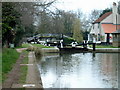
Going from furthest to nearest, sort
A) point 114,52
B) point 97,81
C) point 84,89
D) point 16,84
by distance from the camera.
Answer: point 114,52
point 97,81
point 84,89
point 16,84

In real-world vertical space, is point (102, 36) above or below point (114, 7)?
below

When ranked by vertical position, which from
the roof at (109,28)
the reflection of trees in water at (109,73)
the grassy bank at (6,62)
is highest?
the roof at (109,28)

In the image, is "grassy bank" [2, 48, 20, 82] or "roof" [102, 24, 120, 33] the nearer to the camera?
"grassy bank" [2, 48, 20, 82]

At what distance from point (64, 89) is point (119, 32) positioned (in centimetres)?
3110

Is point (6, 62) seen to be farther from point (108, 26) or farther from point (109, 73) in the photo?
point (108, 26)

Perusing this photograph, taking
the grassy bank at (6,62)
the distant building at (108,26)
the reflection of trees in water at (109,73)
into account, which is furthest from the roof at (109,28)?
the grassy bank at (6,62)

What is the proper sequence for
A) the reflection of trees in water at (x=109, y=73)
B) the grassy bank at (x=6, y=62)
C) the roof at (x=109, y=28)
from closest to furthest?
the grassy bank at (x=6, y=62)
the reflection of trees in water at (x=109, y=73)
the roof at (x=109, y=28)

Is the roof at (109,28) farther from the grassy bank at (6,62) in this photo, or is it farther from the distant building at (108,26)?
the grassy bank at (6,62)

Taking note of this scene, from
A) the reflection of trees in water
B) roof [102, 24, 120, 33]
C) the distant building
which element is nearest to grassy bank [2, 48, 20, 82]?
the reflection of trees in water

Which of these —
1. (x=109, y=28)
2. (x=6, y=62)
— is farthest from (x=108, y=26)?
(x=6, y=62)

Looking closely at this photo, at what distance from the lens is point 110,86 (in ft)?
34.2

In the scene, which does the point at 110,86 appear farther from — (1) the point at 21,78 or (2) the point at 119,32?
(2) the point at 119,32

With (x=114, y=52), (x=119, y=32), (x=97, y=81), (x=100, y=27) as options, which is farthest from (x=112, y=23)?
(x=97, y=81)

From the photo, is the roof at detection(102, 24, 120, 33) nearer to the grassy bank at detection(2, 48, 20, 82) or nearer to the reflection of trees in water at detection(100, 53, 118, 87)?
the reflection of trees in water at detection(100, 53, 118, 87)
